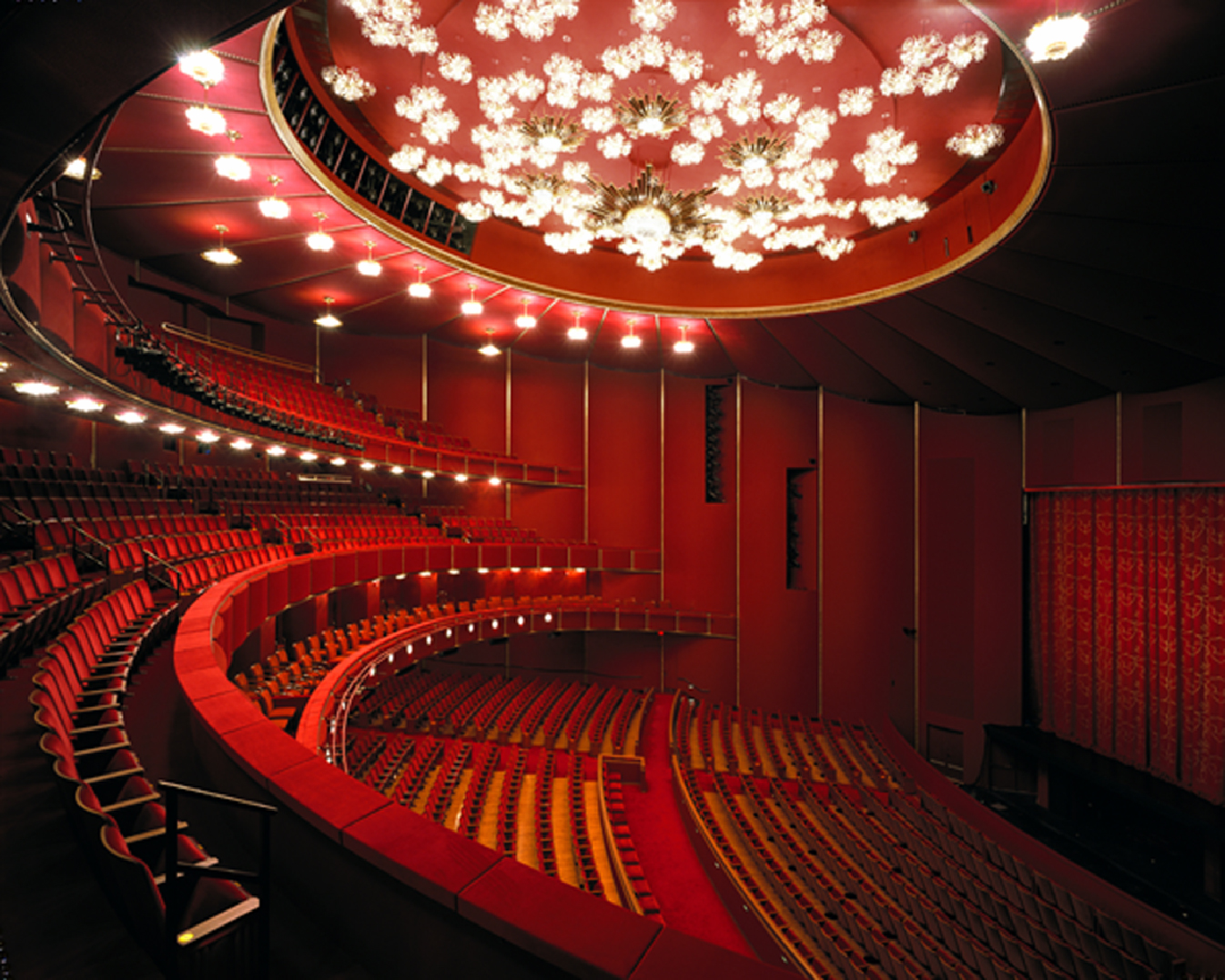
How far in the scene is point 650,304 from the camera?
32.1 ft

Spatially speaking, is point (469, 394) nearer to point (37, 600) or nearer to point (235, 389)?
point (235, 389)

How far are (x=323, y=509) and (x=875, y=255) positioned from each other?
890cm

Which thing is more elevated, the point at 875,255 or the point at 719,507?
the point at 875,255

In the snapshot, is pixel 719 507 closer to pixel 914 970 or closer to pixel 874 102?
pixel 874 102

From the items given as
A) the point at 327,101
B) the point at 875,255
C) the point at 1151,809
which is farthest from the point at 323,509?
the point at 1151,809

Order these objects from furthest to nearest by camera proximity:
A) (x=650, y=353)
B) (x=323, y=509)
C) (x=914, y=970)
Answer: (x=650, y=353) → (x=323, y=509) → (x=914, y=970)

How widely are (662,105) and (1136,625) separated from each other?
9157 mm

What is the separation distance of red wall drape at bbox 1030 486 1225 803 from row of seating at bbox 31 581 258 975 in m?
10.2

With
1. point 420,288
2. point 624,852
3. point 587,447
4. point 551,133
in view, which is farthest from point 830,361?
point 624,852

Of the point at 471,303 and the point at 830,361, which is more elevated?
the point at 471,303

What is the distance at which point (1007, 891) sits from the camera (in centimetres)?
591

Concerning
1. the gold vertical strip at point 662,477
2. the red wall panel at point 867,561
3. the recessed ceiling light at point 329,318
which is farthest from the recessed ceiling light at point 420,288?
the red wall panel at point 867,561

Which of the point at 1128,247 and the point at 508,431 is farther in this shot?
the point at 508,431

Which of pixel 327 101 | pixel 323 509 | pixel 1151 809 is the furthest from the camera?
pixel 323 509
